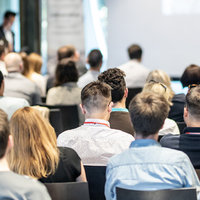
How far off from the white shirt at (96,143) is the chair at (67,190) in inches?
19.9

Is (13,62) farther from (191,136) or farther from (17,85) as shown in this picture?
(191,136)

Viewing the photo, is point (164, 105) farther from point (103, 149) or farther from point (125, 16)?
point (125, 16)

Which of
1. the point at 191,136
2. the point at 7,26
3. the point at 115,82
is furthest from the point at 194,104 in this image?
the point at 7,26

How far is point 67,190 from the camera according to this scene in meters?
1.51

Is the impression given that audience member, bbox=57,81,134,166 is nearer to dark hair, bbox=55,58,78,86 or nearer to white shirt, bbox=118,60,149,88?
dark hair, bbox=55,58,78,86

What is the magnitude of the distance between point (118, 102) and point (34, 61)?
2617 millimetres

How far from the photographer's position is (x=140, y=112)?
66.9 inches

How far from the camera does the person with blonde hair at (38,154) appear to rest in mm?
1639

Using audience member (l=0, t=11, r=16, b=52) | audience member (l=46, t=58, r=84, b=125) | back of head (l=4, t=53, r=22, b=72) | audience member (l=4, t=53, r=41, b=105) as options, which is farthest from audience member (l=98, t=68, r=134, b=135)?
audience member (l=0, t=11, r=16, b=52)

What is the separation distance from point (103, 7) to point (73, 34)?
95 cm

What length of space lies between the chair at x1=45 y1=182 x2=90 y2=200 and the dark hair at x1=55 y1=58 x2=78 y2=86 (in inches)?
109

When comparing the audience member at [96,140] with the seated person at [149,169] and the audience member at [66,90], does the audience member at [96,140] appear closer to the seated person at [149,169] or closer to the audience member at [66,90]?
the seated person at [149,169]

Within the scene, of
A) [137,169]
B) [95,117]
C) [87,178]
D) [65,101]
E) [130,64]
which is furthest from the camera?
[130,64]

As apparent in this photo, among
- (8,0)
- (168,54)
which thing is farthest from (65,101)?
(8,0)
